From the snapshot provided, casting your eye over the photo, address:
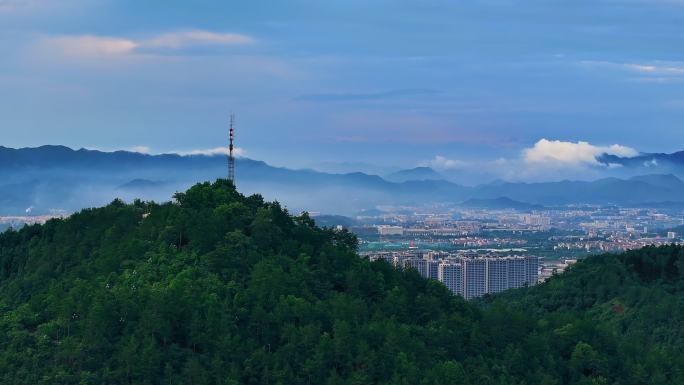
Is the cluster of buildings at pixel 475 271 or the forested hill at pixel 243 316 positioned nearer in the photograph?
the forested hill at pixel 243 316

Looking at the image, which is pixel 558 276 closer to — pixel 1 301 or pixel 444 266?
pixel 444 266

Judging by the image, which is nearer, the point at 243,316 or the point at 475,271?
the point at 243,316

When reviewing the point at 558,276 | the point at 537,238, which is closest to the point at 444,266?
the point at 558,276

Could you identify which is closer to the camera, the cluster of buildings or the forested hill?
the forested hill
